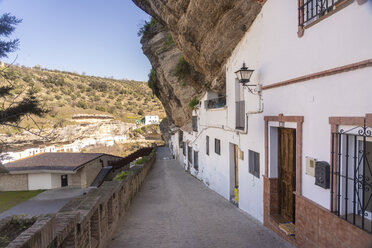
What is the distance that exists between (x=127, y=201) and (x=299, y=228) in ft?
19.1

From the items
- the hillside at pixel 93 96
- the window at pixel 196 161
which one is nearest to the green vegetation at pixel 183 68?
the window at pixel 196 161

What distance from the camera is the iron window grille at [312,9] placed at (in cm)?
432

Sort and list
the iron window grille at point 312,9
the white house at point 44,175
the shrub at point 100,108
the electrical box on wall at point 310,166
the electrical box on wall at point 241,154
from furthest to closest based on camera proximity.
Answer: the shrub at point 100,108 → the white house at point 44,175 → the electrical box on wall at point 241,154 → the electrical box on wall at point 310,166 → the iron window grille at point 312,9

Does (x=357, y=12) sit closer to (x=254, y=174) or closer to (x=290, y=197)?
(x=290, y=197)

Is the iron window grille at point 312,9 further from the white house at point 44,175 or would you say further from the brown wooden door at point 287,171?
the white house at point 44,175

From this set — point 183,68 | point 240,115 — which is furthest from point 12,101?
point 183,68

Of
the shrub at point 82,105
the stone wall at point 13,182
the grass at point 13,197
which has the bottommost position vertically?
the grass at point 13,197

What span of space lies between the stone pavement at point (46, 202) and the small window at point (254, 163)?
1076cm

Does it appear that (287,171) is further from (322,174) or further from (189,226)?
(189,226)

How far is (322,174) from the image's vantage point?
169 inches

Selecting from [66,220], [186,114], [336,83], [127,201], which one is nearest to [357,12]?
[336,83]

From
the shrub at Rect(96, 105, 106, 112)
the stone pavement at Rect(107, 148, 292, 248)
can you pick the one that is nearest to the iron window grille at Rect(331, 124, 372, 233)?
the stone pavement at Rect(107, 148, 292, 248)

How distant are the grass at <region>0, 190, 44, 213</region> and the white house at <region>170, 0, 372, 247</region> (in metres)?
14.4

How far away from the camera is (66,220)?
12.2 feet
